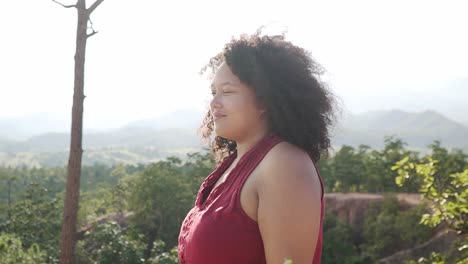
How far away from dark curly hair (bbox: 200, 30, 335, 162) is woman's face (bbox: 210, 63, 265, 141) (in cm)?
2

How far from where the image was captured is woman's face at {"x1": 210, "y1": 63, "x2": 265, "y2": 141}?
4.52 ft

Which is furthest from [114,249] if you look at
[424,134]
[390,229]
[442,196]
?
[424,134]

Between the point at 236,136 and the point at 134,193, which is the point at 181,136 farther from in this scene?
the point at 236,136

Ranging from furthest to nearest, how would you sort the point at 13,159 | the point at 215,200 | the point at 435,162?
1. the point at 13,159
2. the point at 435,162
3. the point at 215,200

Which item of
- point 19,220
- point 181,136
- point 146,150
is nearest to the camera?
point 19,220

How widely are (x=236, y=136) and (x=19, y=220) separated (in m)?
13.4

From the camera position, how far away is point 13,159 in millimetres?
111750

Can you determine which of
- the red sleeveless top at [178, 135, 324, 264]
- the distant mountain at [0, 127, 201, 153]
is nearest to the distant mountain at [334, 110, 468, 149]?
the distant mountain at [0, 127, 201, 153]

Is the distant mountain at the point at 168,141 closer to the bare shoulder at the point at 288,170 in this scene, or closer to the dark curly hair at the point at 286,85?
the dark curly hair at the point at 286,85

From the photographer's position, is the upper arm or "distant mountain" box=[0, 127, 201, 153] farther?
"distant mountain" box=[0, 127, 201, 153]

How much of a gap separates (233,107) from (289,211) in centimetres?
32

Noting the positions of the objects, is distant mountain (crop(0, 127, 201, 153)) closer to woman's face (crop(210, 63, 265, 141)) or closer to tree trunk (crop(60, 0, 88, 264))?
tree trunk (crop(60, 0, 88, 264))

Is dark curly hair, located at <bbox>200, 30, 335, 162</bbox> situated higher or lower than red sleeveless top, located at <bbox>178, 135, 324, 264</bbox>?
higher

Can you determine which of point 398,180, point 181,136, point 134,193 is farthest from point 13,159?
point 398,180
